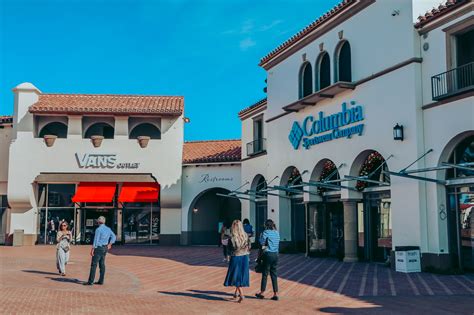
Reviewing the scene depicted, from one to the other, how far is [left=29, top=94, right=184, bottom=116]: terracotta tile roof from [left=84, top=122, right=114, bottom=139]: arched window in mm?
1164

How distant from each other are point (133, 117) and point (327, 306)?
22916mm

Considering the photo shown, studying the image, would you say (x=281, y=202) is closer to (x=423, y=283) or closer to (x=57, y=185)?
(x=423, y=283)

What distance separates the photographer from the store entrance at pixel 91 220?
3167 centimetres

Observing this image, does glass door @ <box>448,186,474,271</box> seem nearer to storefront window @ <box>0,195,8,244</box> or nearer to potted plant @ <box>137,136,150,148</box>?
potted plant @ <box>137,136,150,148</box>

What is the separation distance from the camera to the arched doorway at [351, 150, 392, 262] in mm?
18359

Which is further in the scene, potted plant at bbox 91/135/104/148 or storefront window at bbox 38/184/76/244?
storefront window at bbox 38/184/76/244

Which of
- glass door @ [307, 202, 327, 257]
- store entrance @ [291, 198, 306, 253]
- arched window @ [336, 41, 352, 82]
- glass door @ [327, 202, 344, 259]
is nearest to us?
arched window @ [336, 41, 352, 82]

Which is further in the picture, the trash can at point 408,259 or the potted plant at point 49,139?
the potted plant at point 49,139

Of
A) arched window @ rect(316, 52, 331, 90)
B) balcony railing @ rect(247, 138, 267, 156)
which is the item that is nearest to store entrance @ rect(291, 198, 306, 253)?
balcony railing @ rect(247, 138, 267, 156)

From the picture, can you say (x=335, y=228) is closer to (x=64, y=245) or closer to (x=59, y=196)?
(x=64, y=245)

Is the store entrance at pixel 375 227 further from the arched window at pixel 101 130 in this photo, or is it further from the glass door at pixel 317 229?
the arched window at pixel 101 130

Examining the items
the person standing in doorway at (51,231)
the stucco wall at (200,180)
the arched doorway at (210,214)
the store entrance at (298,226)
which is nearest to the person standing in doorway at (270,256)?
the store entrance at (298,226)

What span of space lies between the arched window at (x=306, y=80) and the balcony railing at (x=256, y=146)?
4979 mm

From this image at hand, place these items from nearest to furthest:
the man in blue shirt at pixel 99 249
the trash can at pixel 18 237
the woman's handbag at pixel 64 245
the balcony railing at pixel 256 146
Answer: the man in blue shirt at pixel 99 249, the woman's handbag at pixel 64 245, the balcony railing at pixel 256 146, the trash can at pixel 18 237
